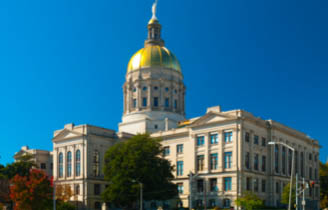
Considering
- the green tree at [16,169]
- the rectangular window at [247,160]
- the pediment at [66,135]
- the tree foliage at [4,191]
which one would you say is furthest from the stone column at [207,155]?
the green tree at [16,169]

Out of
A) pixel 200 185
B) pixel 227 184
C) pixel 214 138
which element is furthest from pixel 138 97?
pixel 227 184

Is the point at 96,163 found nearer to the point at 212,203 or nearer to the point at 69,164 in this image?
the point at 69,164

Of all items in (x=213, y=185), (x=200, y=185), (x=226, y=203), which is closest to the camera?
(x=226, y=203)

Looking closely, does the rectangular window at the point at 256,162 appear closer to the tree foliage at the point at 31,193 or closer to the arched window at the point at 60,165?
the tree foliage at the point at 31,193

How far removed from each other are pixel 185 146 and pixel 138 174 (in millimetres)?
15627

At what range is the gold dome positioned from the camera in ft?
366

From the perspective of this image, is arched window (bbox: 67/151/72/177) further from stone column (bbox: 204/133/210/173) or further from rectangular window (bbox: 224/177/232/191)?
rectangular window (bbox: 224/177/232/191)

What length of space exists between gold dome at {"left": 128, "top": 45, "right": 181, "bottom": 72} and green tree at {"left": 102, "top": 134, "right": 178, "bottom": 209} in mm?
34657

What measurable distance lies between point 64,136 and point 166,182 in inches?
1211

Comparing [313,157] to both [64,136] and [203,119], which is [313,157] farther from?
[64,136]

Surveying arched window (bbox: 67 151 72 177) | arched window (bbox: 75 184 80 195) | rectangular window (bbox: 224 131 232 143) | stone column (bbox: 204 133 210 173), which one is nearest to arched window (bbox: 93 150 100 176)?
arched window (bbox: 75 184 80 195)

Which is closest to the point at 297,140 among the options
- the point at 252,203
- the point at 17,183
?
the point at 252,203

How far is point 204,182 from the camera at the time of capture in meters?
82.7

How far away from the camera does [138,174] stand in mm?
76688
